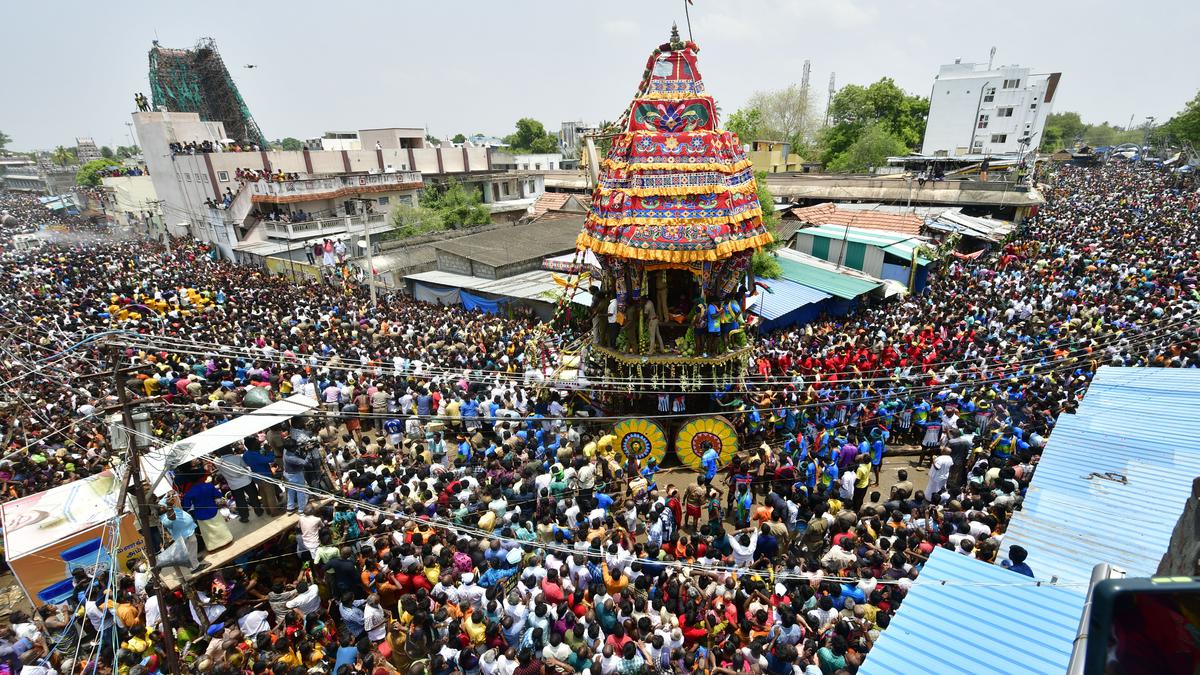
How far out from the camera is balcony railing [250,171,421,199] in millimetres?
30828

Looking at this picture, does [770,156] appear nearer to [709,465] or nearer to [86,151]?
[709,465]

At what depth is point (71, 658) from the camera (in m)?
6.52

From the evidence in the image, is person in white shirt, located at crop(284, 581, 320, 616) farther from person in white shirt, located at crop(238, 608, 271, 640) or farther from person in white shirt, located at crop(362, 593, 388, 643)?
person in white shirt, located at crop(362, 593, 388, 643)

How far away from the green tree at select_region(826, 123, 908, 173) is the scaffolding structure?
60144mm

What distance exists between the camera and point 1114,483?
7.03 meters

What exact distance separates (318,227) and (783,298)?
27.4 metres

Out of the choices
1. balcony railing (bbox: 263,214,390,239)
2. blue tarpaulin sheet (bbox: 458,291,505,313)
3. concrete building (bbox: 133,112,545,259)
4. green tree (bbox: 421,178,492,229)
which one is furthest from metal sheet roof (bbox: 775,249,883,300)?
balcony railing (bbox: 263,214,390,239)

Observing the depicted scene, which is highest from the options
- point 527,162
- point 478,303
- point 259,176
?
point 527,162

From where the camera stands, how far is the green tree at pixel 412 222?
110ft

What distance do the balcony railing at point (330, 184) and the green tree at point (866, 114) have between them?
39.2 meters

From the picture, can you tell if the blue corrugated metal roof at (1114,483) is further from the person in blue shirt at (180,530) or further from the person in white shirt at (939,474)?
the person in blue shirt at (180,530)

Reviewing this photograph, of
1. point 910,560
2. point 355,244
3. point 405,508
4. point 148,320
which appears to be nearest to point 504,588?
point 405,508

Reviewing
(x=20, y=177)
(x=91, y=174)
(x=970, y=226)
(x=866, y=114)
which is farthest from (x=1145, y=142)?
(x=20, y=177)

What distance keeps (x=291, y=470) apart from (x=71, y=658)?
3.07 metres
